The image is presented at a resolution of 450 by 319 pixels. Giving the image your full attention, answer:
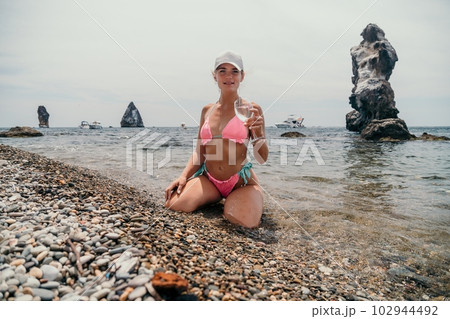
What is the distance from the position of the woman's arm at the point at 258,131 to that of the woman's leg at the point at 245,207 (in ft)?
2.27

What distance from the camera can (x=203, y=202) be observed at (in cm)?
510

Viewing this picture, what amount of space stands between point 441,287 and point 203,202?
363 cm

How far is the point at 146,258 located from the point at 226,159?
9.57ft

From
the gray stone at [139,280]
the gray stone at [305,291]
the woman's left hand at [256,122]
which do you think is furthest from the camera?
the woman's left hand at [256,122]

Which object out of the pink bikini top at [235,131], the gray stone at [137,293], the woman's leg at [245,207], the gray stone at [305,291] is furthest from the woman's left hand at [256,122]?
the gray stone at [137,293]

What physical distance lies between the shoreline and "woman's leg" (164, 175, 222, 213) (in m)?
0.56

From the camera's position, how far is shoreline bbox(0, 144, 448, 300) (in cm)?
215

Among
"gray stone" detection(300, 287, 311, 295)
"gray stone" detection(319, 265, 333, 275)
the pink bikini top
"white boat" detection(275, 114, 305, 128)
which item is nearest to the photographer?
"gray stone" detection(300, 287, 311, 295)

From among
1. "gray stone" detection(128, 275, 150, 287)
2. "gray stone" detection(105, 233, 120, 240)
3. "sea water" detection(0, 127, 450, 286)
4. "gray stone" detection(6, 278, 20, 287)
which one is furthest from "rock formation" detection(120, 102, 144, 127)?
"gray stone" detection(128, 275, 150, 287)

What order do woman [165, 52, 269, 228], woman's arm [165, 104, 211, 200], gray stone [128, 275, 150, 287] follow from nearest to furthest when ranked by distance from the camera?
1. gray stone [128, 275, 150, 287]
2. woman [165, 52, 269, 228]
3. woman's arm [165, 104, 211, 200]

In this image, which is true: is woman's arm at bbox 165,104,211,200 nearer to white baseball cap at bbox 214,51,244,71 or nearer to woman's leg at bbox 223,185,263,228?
woman's leg at bbox 223,185,263,228

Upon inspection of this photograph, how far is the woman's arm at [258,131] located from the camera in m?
4.55

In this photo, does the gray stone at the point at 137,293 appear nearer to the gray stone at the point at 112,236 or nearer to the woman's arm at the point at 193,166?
the gray stone at the point at 112,236
